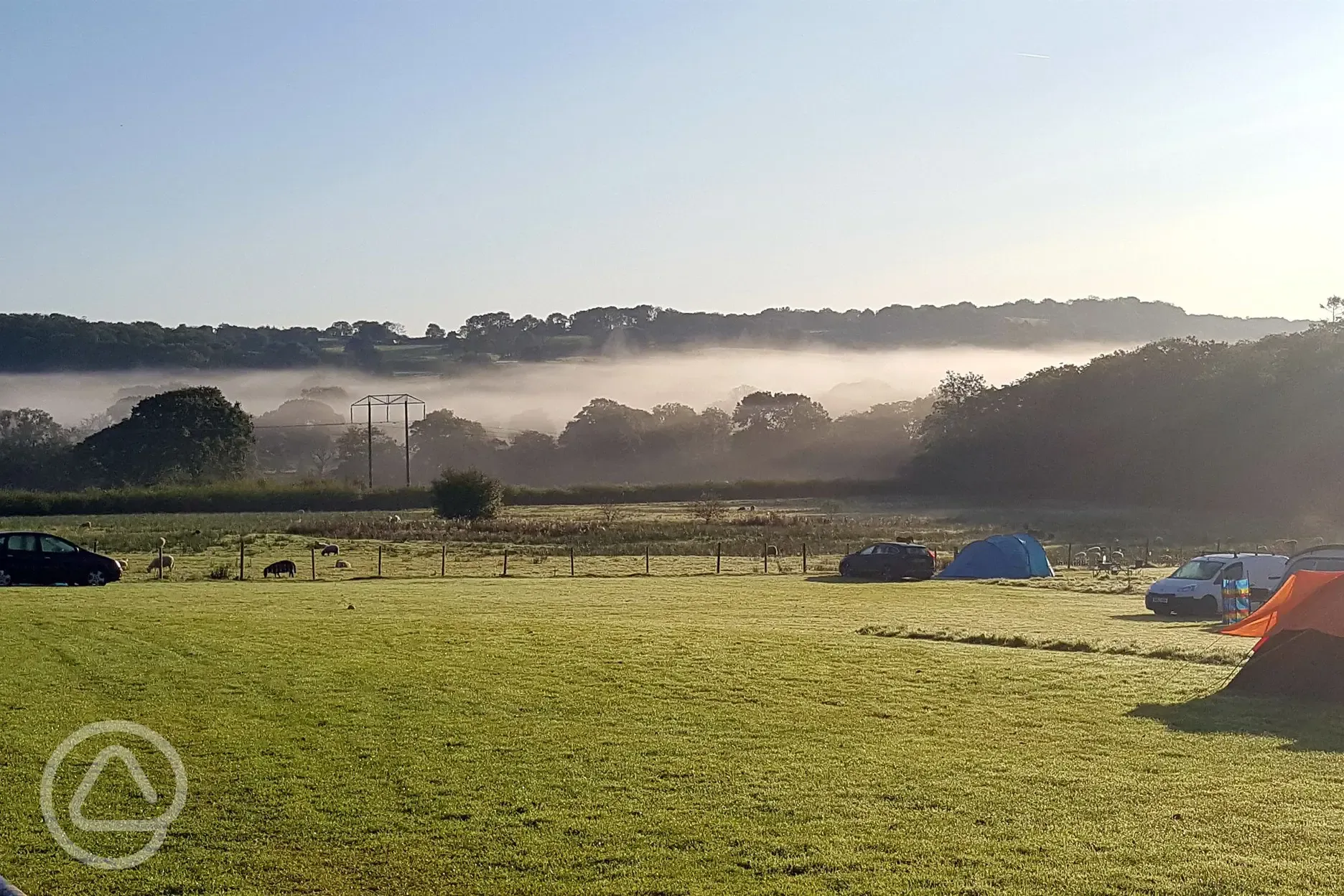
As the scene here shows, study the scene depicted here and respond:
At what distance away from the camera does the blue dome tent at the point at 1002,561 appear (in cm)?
4675

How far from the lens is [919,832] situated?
1051 cm

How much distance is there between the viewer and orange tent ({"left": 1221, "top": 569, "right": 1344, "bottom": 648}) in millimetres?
17984

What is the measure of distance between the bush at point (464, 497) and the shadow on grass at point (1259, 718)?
63.5 m

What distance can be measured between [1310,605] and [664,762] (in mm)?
10324

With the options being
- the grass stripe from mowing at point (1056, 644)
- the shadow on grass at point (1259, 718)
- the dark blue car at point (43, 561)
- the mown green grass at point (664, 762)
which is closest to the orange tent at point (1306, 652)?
the shadow on grass at point (1259, 718)

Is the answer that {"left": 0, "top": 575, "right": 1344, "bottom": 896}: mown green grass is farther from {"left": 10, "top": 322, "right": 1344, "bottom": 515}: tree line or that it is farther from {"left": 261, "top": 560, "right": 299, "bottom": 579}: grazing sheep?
{"left": 10, "top": 322, "right": 1344, "bottom": 515}: tree line

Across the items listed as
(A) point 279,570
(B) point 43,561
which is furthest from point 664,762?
(A) point 279,570

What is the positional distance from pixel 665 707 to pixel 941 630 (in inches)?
466

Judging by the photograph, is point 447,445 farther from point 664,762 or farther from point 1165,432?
point 664,762

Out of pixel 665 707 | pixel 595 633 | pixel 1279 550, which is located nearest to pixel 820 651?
pixel 595 633

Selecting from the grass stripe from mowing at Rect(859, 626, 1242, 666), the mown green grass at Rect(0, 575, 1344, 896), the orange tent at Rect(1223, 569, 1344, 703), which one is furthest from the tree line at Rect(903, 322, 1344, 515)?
the orange tent at Rect(1223, 569, 1344, 703)

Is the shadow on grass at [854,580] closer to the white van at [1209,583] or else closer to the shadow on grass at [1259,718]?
the white van at [1209,583]

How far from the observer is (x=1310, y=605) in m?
18.3

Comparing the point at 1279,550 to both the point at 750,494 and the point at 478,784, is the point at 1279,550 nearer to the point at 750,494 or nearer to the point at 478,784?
the point at 478,784
